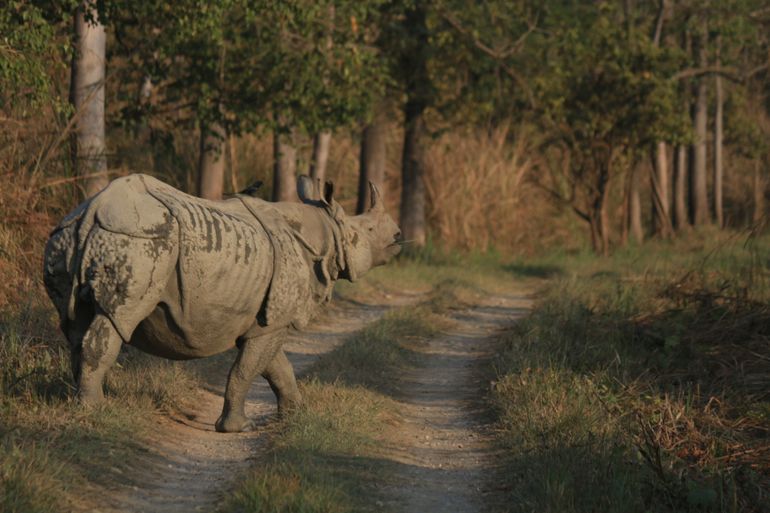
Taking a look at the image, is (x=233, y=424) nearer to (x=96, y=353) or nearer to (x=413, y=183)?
(x=96, y=353)

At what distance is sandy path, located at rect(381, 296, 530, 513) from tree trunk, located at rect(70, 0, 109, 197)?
373cm

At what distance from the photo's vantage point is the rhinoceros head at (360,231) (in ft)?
26.4

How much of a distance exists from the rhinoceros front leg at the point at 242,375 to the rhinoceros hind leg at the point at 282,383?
0.26 metres

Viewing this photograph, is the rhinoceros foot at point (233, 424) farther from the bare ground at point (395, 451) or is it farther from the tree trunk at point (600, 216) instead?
the tree trunk at point (600, 216)

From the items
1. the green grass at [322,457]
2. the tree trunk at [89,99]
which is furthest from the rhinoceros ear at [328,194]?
the tree trunk at [89,99]

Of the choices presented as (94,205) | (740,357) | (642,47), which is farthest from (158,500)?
(642,47)

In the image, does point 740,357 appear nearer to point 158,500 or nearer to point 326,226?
point 326,226

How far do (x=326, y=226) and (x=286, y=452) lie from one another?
1.90 m

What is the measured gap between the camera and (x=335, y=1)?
15.2 meters

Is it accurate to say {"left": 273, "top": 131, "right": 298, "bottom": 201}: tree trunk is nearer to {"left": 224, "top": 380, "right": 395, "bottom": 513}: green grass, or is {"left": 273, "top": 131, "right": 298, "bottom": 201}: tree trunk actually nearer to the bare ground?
the bare ground

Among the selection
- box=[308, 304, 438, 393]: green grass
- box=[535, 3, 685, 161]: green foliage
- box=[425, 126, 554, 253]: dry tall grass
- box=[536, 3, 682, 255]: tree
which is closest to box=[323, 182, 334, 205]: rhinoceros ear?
box=[308, 304, 438, 393]: green grass

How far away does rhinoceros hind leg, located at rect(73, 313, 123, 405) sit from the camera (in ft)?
22.0

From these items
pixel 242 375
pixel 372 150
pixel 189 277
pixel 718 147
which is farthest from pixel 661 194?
pixel 189 277

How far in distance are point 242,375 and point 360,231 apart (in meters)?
1.38
